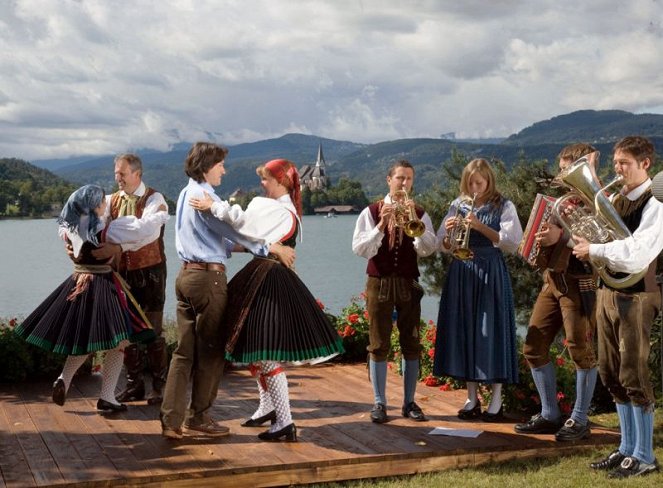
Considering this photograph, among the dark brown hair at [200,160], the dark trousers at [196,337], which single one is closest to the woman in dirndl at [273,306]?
the dark trousers at [196,337]

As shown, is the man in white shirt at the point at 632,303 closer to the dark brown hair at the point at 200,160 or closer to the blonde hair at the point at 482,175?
the blonde hair at the point at 482,175

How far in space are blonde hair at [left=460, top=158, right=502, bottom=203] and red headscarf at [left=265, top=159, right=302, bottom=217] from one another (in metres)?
1.11

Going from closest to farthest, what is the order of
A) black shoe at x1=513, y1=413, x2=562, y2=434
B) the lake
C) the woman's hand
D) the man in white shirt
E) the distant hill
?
the man in white shirt < the woman's hand < black shoe at x1=513, y1=413, x2=562, y2=434 < the lake < the distant hill

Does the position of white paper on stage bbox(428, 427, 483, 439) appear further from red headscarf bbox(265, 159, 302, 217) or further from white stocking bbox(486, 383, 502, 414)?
red headscarf bbox(265, 159, 302, 217)

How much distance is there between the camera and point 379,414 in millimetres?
5496

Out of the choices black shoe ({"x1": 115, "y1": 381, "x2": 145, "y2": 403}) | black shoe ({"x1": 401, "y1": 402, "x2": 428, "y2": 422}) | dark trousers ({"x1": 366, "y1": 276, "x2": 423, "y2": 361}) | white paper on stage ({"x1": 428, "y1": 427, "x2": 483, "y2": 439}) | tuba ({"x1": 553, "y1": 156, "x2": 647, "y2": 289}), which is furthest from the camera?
black shoe ({"x1": 115, "y1": 381, "x2": 145, "y2": 403})

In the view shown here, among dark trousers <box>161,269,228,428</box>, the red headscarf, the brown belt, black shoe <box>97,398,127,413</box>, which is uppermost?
the red headscarf

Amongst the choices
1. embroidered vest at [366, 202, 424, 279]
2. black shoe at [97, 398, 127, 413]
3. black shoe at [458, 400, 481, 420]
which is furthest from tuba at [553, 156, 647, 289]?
black shoe at [97, 398, 127, 413]

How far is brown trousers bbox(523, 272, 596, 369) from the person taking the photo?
505cm

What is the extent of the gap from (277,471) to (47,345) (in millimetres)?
1895

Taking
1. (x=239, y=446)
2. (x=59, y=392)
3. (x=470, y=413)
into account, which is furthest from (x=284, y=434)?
(x=59, y=392)

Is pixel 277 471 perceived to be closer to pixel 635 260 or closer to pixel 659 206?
pixel 635 260

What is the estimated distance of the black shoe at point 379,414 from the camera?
216 inches

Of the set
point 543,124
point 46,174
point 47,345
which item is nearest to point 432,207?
point 47,345
